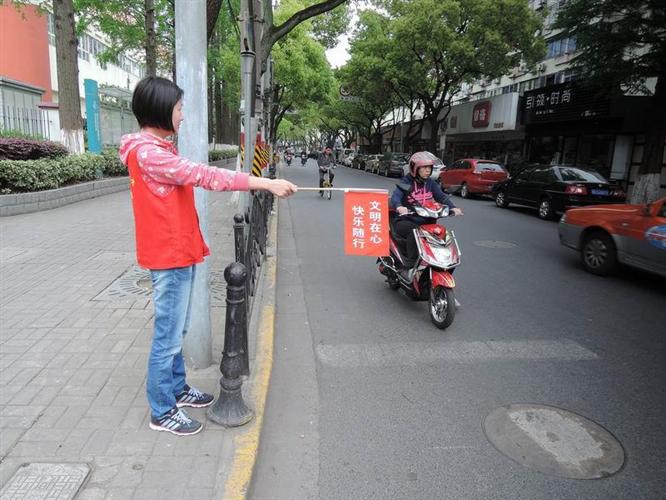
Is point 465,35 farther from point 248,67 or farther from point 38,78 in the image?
point 38,78

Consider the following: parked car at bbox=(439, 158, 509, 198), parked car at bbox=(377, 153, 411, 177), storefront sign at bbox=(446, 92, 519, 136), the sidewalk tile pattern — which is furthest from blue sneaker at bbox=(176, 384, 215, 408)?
parked car at bbox=(377, 153, 411, 177)

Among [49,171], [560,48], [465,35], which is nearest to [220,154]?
[465,35]

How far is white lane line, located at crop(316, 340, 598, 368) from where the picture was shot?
444cm

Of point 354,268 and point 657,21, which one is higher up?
point 657,21

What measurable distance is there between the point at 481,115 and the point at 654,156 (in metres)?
15.9

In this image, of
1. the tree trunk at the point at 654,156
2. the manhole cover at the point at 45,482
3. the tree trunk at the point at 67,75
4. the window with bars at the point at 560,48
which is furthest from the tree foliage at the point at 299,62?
the manhole cover at the point at 45,482

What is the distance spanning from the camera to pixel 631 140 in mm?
19312

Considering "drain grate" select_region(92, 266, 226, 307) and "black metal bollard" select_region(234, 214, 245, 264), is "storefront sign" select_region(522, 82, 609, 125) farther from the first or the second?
"black metal bollard" select_region(234, 214, 245, 264)

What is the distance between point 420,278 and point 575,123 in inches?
744

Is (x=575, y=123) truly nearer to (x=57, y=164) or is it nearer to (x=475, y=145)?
(x=475, y=145)

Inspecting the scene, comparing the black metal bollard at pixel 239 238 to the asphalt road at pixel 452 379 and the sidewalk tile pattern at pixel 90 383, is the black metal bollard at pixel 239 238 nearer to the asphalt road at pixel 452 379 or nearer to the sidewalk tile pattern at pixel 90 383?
the sidewalk tile pattern at pixel 90 383

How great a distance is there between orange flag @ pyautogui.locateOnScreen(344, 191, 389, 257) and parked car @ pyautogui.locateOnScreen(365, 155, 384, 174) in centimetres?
3123

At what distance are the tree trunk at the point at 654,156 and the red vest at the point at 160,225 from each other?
14.0 metres

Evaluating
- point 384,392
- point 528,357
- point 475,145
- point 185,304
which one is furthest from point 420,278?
point 475,145
